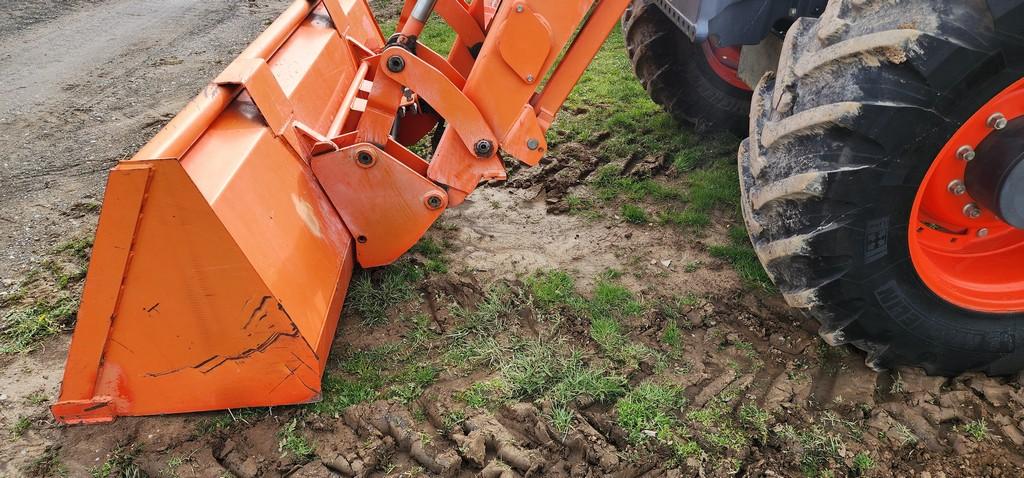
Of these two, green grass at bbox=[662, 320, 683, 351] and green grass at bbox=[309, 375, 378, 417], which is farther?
green grass at bbox=[662, 320, 683, 351]

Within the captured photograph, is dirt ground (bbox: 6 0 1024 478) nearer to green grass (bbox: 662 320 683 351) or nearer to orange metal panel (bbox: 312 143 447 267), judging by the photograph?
green grass (bbox: 662 320 683 351)

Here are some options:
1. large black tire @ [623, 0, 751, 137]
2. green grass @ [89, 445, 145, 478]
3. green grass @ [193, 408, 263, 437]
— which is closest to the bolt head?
large black tire @ [623, 0, 751, 137]

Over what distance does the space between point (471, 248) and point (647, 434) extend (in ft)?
4.82

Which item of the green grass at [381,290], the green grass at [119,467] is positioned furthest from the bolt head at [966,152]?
the green grass at [119,467]

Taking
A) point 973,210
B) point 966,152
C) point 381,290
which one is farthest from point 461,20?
point 973,210

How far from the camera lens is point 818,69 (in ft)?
6.81

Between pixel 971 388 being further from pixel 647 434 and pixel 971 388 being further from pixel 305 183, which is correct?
pixel 305 183

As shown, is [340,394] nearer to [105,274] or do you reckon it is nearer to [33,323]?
[105,274]

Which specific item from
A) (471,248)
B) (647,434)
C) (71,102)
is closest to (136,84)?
(71,102)

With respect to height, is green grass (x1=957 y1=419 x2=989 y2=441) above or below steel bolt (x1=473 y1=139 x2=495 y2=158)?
above

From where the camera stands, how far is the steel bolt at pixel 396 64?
97.8 inches

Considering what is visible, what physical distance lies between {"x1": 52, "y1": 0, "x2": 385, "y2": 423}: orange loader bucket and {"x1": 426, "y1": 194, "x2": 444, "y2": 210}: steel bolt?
427 millimetres

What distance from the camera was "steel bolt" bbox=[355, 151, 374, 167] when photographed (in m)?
2.57

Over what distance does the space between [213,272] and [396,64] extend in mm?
1005
